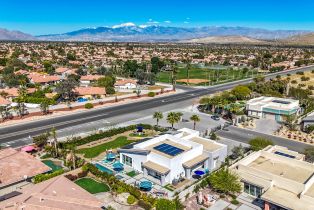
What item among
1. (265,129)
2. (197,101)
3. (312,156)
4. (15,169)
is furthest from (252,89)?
(15,169)

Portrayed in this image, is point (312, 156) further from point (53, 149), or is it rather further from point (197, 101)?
point (197, 101)

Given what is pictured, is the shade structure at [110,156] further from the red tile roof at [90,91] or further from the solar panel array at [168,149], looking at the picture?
the red tile roof at [90,91]

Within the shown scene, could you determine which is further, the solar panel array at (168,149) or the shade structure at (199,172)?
the solar panel array at (168,149)

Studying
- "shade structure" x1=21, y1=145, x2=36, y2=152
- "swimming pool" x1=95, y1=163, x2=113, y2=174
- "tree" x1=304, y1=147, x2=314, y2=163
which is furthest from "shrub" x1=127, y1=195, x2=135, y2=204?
"tree" x1=304, y1=147, x2=314, y2=163

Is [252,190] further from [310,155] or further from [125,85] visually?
[125,85]

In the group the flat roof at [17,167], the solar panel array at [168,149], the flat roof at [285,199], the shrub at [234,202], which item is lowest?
the shrub at [234,202]

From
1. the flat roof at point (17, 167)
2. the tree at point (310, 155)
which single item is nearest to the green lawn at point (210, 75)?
the tree at point (310, 155)
